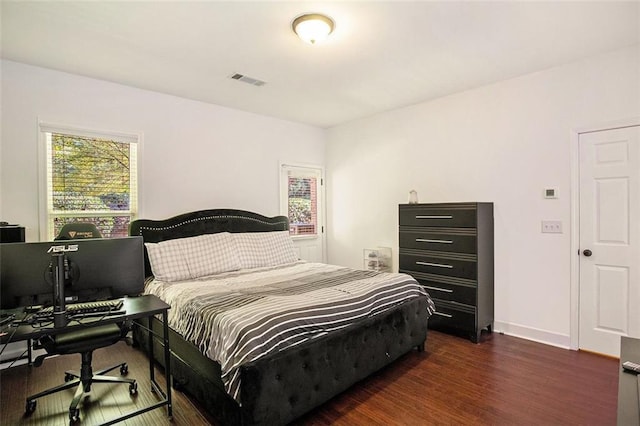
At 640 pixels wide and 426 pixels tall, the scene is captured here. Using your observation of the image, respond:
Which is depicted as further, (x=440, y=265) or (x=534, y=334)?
(x=440, y=265)

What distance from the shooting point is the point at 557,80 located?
3238mm

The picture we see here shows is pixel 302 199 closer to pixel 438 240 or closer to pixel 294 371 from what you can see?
pixel 438 240

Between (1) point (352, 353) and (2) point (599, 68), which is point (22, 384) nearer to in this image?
(1) point (352, 353)

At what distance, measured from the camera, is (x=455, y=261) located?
138 inches

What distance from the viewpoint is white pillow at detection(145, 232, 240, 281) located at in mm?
3209

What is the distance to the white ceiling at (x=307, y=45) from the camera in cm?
226

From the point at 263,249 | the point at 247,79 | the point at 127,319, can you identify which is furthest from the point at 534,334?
the point at 247,79

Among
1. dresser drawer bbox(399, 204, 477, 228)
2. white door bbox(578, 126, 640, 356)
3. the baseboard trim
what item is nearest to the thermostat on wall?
white door bbox(578, 126, 640, 356)

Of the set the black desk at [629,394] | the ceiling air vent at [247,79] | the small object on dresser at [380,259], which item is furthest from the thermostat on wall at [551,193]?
the ceiling air vent at [247,79]

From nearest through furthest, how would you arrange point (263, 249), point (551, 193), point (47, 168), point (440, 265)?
point (47, 168), point (551, 193), point (440, 265), point (263, 249)

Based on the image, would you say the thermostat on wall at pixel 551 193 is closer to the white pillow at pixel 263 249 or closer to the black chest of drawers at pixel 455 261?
the black chest of drawers at pixel 455 261

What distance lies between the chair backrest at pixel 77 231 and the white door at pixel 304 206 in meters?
2.44

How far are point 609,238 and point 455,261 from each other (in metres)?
1.33

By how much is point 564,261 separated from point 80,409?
13.9ft
